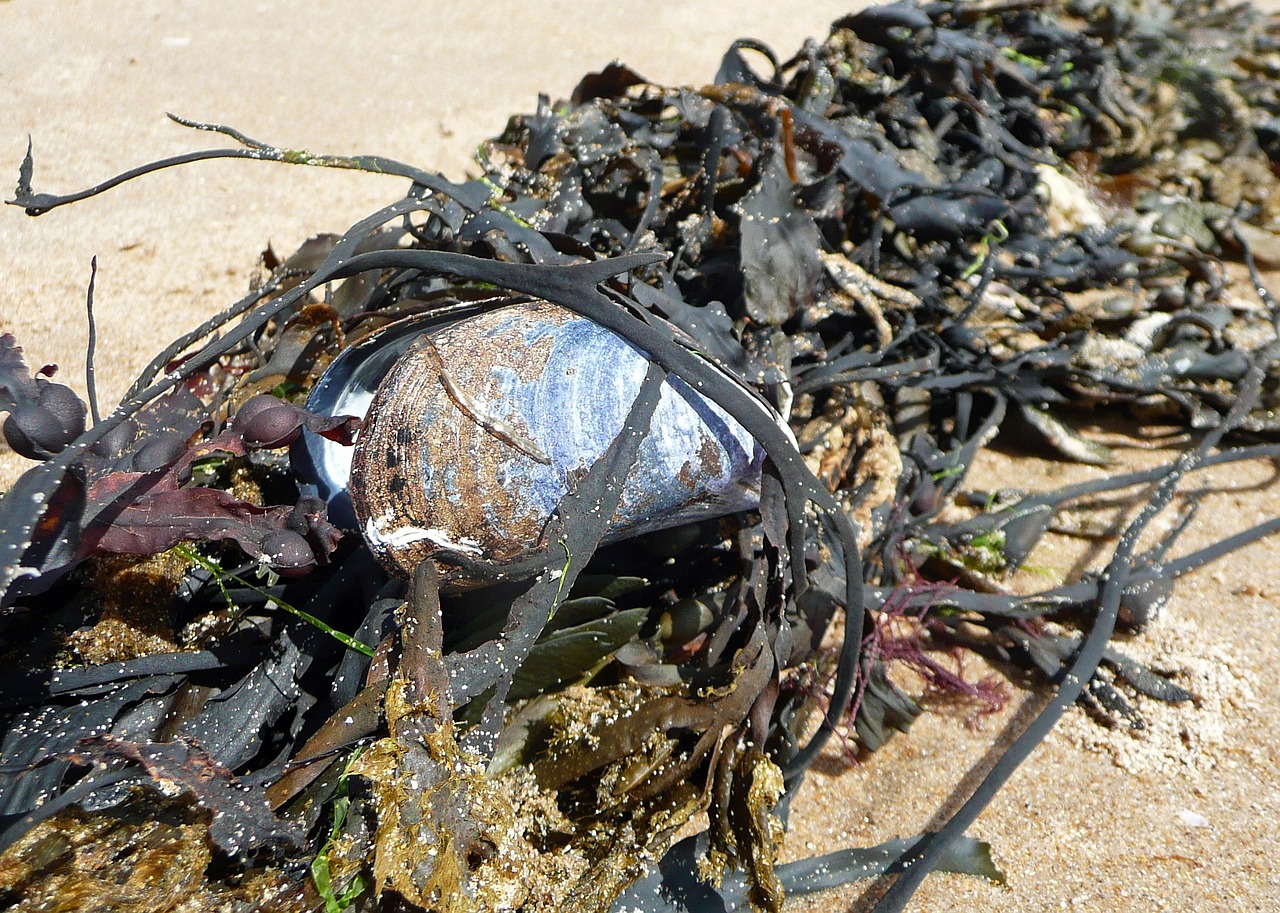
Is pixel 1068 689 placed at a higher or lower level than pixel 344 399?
lower

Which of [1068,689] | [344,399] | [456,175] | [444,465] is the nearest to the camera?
[444,465]

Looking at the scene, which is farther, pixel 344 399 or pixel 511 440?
pixel 344 399

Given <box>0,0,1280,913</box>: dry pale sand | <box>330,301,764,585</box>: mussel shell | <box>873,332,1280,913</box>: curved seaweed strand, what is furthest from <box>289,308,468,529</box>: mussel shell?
<box>873,332,1280,913</box>: curved seaweed strand

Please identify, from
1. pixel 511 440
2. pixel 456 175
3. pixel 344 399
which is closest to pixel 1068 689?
pixel 511 440

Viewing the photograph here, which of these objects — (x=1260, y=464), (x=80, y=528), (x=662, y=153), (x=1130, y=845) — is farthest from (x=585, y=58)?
(x=1130, y=845)

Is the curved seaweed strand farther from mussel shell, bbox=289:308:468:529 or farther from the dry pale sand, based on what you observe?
mussel shell, bbox=289:308:468:529

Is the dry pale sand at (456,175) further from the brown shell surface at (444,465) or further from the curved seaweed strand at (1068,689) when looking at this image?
the brown shell surface at (444,465)

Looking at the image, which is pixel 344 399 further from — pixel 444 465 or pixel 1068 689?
pixel 1068 689
